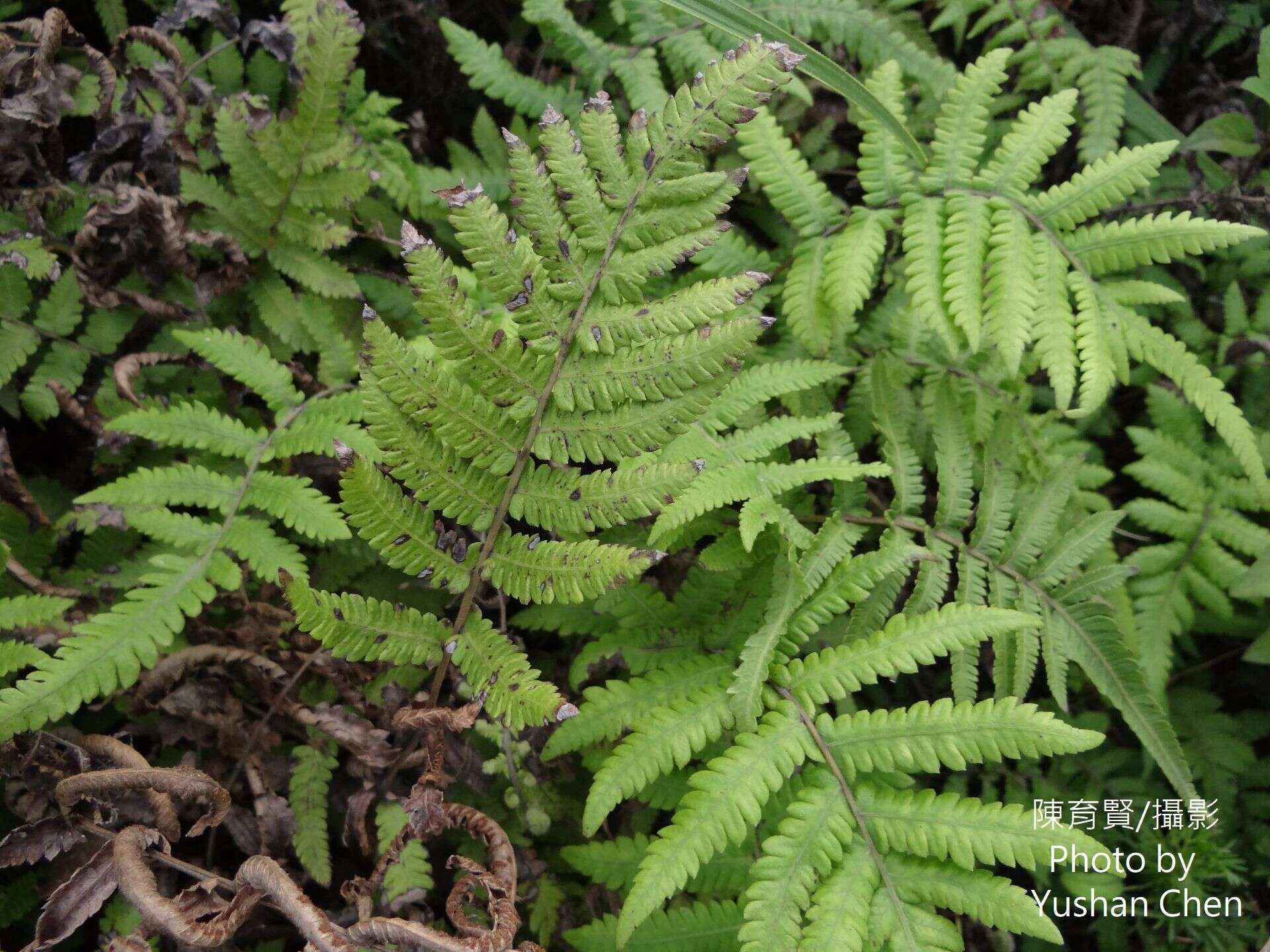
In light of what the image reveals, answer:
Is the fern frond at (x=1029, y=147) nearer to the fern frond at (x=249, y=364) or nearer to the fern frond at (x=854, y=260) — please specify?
the fern frond at (x=854, y=260)

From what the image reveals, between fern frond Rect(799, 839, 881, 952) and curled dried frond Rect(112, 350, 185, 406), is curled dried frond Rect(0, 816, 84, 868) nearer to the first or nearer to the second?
curled dried frond Rect(112, 350, 185, 406)

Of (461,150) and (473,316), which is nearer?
(473,316)

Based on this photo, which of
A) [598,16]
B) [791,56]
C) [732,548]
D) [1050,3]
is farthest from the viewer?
[1050,3]

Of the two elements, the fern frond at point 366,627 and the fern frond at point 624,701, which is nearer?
the fern frond at point 366,627

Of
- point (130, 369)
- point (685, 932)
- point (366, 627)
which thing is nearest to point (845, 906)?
point (685, 932)

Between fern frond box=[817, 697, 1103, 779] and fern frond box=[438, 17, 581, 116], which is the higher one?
fern frond box=[438, 17, 581, 116]

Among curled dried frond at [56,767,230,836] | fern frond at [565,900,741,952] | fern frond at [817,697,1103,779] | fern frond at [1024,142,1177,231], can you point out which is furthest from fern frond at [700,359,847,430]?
curled dried frond at [56,767,230,836]

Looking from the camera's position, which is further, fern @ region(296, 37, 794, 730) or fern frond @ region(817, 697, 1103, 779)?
fern frond @ region(817, 697, 1103, 779)

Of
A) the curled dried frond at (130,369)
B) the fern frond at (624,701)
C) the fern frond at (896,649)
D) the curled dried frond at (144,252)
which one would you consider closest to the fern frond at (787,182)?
the fern frond at (896,649)

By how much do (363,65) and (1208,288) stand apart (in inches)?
124

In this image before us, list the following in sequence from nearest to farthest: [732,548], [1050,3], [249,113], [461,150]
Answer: [732,548] < [249,113] < [461,150] < [1050,3]

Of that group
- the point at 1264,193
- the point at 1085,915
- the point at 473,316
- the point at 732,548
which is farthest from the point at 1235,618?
the point at 473,316

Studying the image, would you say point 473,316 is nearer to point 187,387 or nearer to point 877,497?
point 187,387

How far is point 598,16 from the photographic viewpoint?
2.93 m
